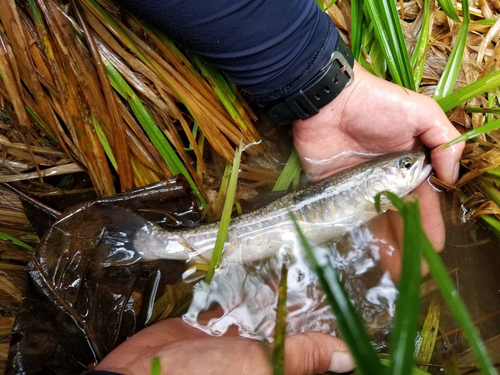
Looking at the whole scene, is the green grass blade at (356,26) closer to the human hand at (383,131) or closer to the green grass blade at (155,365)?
the human hand at (383,131)

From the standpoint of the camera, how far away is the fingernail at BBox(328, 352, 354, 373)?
65.4 inches

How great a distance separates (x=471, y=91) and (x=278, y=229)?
1.41 meters

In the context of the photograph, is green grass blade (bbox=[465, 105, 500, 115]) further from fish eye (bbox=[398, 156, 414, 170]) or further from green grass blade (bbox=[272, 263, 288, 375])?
green grass blade (bbox=[272, 263, 288, 375])

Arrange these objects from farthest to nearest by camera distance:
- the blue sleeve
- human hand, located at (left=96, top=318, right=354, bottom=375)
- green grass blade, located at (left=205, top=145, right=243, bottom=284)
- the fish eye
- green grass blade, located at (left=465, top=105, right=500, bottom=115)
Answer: green grass blade, located at (left=465, top=105, right=500, bottom=115), the fish eye, green grass blade, located at (left=205, top=145, right=243, bottom=284), the blue sleeve, human hand, located at (left=96, top=318, right=354, bottom=375)

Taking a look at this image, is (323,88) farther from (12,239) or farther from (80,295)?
(12,239)

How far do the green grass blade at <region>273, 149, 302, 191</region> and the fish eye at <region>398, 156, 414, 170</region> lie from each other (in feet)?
2.11

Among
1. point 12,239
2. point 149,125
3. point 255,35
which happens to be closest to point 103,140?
point 149,125

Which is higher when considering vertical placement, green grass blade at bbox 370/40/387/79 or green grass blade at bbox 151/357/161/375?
green grass blade at bbox 370/40/387/79

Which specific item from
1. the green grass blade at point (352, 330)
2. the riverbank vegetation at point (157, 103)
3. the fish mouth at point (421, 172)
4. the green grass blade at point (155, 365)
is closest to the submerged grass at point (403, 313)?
the green grass blade at point (352, 330)

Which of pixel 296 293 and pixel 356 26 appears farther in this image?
pixel 356 26

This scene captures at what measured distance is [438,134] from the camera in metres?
2.07

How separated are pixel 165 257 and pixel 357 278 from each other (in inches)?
44.7

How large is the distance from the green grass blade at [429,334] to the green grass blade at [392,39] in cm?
133

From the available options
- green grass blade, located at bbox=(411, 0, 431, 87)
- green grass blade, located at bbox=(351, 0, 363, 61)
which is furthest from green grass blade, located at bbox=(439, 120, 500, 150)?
green grass blade, located at bbox=(351, 0, 363, 61)
